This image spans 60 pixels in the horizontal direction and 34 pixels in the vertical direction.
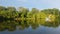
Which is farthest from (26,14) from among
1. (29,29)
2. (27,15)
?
(29,29)

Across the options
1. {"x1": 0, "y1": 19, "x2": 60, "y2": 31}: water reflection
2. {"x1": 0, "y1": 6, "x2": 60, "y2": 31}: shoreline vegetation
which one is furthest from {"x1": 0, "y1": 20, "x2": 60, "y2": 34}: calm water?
{"x1": 0, "y1": 6, "x2": 60, "y2": 31}: shoreline vegetation

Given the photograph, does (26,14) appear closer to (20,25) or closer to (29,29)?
(20,25)

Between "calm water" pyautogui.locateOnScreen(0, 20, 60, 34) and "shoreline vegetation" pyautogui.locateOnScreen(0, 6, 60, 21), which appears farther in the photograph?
"shoreline vegetation" pyautogui.locateOnScreen(0, 6, 60, 21)

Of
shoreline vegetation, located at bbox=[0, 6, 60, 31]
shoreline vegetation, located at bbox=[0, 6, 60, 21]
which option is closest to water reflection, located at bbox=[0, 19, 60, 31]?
shoreline vegetation, located at bbox=[0, 6, 60, 31]

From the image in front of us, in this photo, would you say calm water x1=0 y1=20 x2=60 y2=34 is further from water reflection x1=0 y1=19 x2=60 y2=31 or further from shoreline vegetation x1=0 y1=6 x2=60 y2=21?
shoreline vegetation x1=0 y1=6 x2=60 y2=21

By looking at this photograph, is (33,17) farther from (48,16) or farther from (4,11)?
(4,11)

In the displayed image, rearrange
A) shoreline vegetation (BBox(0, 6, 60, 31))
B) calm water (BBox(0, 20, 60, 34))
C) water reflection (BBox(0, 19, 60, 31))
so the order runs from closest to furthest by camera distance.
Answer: calm water (BBox(0, 20, 60, 34)) → water reflection (BBox(0, 19, 60, 31)) → shoreline vegetation (BBox(0, 6, 60, 31))

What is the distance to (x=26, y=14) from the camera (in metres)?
21.8

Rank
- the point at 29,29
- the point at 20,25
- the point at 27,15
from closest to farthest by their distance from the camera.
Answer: the point at 29,29 → the point at 20,25 → the point at 27,15

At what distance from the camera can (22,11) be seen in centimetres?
2181

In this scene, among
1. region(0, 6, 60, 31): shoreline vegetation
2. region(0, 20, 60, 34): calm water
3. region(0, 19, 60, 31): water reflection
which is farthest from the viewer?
region(0, 6, 60, 31): shoreline vegetation

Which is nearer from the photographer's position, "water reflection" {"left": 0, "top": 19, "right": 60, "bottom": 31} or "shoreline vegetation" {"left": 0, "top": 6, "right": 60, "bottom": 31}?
"water reflection" {"left": 0, "top": 19, "right": 60, "bottom": 31}

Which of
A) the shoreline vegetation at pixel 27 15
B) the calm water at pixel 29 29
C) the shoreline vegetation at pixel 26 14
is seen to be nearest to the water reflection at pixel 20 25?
the calm water at pixel 29 29

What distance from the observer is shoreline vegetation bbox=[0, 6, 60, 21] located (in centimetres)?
1967
